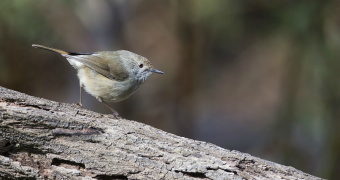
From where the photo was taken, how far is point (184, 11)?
7121 millimetres

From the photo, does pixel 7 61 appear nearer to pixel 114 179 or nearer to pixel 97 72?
pixel 97 72

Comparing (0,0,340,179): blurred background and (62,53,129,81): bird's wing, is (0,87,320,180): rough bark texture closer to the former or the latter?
(62,53,129,81): bird's wing

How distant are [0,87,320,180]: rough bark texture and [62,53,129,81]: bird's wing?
155 cm

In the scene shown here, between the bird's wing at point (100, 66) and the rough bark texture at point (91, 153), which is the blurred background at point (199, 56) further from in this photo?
the rough bark texture at point (91, 153)

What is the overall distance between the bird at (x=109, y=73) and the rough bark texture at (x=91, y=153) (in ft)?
4.61

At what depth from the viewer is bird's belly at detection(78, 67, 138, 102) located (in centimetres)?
425

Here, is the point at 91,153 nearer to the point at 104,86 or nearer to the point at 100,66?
the point at 104,86

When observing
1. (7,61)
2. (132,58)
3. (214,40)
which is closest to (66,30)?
(7,61)

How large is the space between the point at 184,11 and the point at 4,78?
4.16m

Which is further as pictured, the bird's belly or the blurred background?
the blurred background

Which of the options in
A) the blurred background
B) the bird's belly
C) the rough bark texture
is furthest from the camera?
the blurred background

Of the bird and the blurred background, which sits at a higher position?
the blurred background

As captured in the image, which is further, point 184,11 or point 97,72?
point 184,11

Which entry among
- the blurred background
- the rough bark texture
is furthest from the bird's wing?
the blurred background
